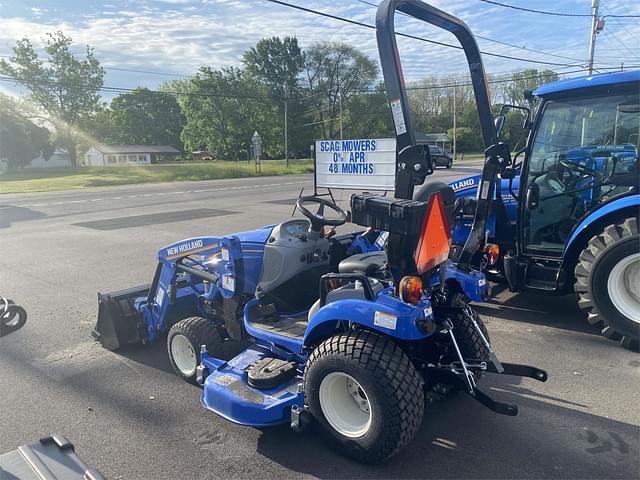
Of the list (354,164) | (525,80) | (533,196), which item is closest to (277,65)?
(525,80)

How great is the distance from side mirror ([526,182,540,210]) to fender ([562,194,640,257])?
1.71 ft

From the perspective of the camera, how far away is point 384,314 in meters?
2.60

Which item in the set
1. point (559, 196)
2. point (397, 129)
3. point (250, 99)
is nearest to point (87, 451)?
point (397, 129)

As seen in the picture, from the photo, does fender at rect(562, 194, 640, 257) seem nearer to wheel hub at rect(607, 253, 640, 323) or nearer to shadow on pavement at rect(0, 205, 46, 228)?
wheel hub at rect(607, 253, 640, 323)

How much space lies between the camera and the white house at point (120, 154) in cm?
7225

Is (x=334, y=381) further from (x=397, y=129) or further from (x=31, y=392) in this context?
(x=31, y=392)

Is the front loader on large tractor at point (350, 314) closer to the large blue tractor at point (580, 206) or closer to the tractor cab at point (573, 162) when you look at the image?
the large blue tractor at point (580, 206)

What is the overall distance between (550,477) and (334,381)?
1.25 meters

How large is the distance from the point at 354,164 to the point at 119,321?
22.7 feet

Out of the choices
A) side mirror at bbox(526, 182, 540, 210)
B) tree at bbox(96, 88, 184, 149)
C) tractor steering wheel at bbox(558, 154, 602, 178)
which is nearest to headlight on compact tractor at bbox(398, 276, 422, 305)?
side mirror at bbox(526, 182, 540, 210)

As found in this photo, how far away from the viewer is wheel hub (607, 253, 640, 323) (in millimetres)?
4379

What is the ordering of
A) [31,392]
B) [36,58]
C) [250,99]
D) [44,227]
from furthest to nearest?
[250,99]
[36,58]
[44,227]
[31,392]

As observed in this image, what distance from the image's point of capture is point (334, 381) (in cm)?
286

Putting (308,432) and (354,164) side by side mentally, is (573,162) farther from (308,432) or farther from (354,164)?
(354,164)
